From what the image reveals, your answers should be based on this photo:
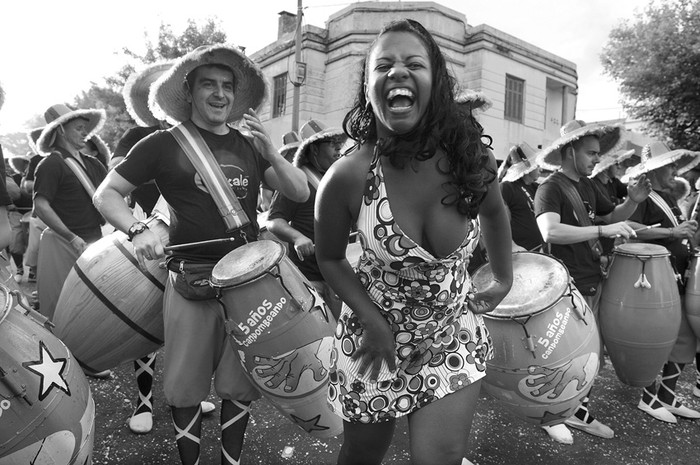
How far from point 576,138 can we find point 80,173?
380 centimetres

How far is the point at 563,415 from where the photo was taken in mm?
2895

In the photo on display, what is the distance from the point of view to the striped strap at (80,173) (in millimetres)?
4320

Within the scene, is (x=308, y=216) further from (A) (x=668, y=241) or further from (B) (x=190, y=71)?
(A) (x=668, y=241)

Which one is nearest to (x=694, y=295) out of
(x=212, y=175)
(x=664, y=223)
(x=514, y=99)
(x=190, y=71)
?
(x=664, y=223)

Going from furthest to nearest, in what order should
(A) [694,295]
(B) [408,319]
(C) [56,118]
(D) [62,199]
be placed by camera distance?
(C) [56,118], (D) [62,199], (A) [694,295], (B) [408,319]

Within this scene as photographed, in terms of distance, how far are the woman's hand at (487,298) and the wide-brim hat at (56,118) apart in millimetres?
3926

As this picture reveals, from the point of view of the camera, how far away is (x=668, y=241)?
4.38 metres

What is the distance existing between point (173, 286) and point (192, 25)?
2218 centimetres

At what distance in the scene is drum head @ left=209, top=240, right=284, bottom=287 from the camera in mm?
2328

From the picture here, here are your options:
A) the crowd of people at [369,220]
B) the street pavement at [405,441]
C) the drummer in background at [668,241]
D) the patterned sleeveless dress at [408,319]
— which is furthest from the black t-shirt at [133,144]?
the drummer in background at [668,241]

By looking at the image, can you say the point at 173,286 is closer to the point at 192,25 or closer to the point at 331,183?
the point at 331,183

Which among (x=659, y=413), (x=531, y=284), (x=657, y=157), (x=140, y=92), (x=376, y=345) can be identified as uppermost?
(x=140, y=92)

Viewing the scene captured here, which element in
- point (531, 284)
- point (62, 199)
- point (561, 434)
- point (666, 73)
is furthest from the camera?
point (666, 73)

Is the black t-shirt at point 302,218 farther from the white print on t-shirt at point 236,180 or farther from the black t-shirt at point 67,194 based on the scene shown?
the black t-shirt at point 67,194
